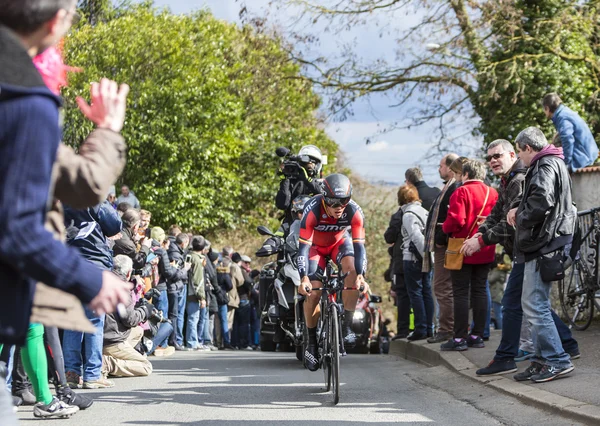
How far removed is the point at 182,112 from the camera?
36.0 m

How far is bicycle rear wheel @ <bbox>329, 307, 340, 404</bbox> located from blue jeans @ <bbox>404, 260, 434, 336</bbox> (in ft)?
14.2

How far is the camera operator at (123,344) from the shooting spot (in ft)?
34.4

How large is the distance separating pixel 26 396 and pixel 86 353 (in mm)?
1246

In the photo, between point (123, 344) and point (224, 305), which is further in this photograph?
point (224, 305)

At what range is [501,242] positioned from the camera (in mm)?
9758

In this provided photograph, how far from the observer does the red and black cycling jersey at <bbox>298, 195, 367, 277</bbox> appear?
959 cm

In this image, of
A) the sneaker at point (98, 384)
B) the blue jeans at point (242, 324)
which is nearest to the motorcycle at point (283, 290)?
the sneaker at point (98, 384)

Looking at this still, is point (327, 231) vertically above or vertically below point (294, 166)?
below

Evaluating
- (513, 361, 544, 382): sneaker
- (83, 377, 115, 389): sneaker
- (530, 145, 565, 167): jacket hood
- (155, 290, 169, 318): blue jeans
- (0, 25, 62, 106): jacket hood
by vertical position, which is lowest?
(83, 377, 115, 389): sneaker

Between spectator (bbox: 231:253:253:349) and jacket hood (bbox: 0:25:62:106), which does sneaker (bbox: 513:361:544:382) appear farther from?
spectator (bbox: 231:253:253:349)

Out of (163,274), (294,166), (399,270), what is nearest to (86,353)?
(294,166)

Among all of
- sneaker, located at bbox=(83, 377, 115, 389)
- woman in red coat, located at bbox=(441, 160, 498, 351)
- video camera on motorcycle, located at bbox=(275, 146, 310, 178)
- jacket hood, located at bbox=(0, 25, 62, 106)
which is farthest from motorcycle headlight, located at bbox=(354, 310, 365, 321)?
jacket hood, located at bbox=(0, 25, 62, 106)

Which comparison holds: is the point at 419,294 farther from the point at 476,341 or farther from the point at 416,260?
the point at 476,341

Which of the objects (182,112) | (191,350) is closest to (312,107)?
(182,112)
